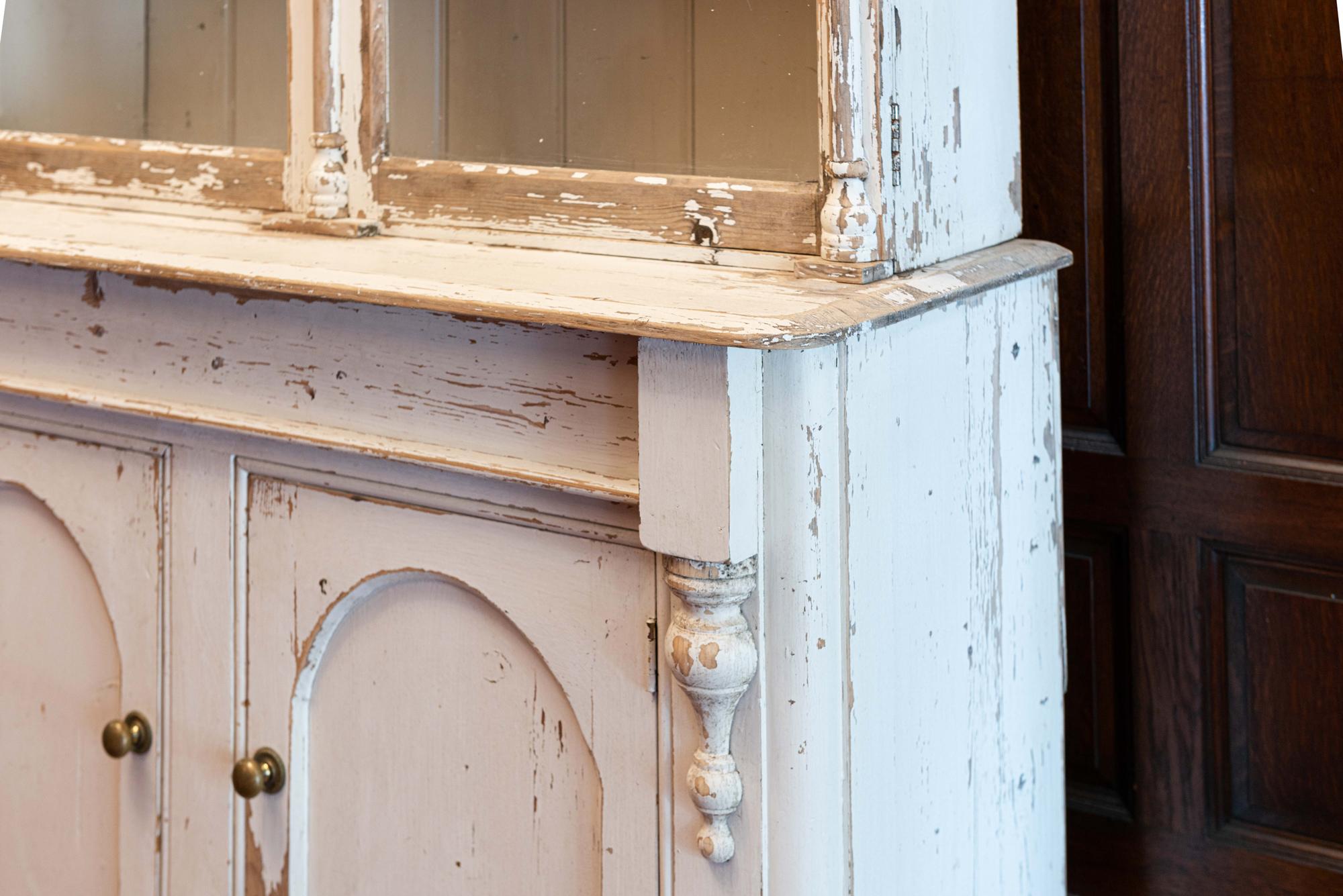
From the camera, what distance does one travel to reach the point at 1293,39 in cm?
120

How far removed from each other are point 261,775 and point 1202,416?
2.95 feet

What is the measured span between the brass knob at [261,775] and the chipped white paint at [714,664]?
416 mm

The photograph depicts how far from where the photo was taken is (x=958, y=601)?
109 cm

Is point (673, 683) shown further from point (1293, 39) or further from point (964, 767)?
point (1293, 39)

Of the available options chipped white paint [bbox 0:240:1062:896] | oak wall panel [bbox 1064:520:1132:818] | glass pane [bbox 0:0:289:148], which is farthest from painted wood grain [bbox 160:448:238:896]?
oak wall panel [bbox 1064:520:1132:818]

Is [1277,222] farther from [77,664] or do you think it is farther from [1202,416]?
[77,664]

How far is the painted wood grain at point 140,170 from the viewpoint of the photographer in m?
1.26

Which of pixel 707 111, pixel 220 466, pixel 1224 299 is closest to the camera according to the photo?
pixel 707 111

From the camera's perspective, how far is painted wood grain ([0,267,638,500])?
96cm

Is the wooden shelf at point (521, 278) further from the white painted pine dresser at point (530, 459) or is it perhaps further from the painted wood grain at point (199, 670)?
the painted wood grain at point (199, 670)

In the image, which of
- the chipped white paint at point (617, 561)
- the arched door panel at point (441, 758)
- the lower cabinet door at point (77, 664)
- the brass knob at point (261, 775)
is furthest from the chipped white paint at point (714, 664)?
the lower cabinet door at point (77, 664)

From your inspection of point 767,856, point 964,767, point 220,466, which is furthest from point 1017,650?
point 220,466

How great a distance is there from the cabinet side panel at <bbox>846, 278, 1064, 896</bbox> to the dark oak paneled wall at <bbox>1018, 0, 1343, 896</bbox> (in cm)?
14

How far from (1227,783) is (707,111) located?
Result: 32.2 inches
